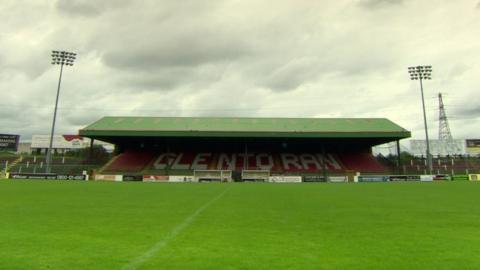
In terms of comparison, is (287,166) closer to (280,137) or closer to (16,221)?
(280,137)

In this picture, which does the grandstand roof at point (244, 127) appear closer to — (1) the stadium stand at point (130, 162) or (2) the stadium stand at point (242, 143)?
(2) the stadium stand at point (242, 143)

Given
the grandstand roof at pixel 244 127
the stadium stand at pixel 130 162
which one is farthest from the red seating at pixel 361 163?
the stadium stand at pixel 130 162

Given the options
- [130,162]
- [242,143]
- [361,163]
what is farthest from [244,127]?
[361,163]

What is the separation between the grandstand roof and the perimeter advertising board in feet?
115

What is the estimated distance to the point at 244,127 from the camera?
52.6 meters

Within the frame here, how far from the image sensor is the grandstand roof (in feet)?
157

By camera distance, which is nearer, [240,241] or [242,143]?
[240,241]

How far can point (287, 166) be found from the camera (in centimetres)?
5400

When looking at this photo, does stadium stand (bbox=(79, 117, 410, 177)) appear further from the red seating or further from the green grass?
the green grass

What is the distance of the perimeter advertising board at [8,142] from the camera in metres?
76.6

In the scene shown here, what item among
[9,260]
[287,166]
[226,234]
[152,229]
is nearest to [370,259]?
[226,234]

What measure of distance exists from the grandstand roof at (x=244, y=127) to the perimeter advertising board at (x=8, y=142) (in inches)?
1380

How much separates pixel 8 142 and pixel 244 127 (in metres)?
58.1

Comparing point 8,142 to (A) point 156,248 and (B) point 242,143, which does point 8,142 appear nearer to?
(B) point 242,143
